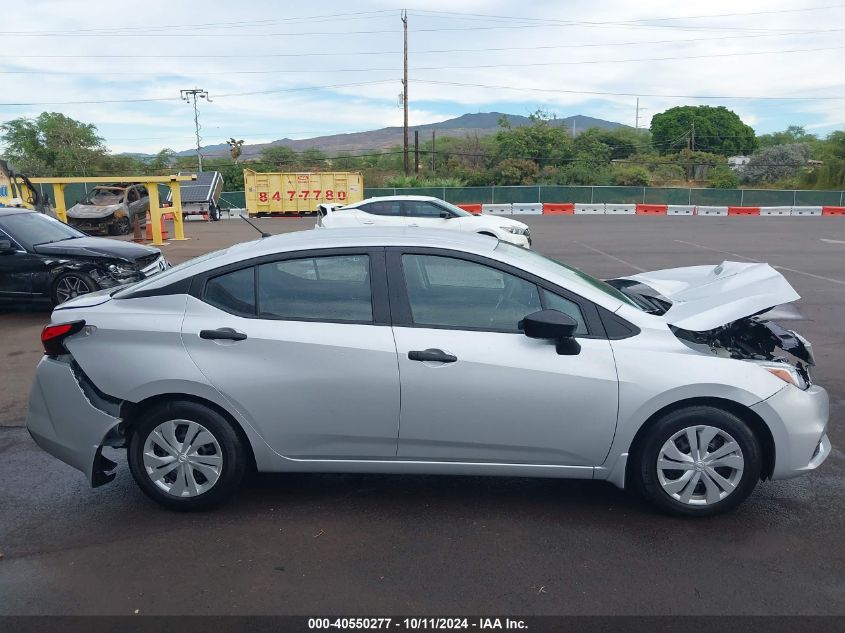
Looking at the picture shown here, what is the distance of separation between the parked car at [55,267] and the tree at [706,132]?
284 feet

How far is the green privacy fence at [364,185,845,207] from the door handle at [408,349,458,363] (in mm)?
34314

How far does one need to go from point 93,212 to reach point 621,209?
2509 centimetres

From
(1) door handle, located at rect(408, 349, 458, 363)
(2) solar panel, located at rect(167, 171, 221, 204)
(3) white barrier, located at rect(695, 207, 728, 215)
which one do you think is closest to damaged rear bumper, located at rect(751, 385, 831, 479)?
(1) door handle, located at rect(408, 349, 458, 363)

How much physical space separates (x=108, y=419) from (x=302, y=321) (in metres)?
1.21

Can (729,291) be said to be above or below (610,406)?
above

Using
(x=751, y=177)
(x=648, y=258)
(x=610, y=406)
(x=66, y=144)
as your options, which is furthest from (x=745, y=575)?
(x=751, y=177)

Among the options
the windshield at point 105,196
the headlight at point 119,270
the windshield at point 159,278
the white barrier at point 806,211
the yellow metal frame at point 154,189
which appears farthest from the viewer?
the white barrier at point 806,211

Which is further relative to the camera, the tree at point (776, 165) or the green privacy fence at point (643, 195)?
the tree at point (776, 165)

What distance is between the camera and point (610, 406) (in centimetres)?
377

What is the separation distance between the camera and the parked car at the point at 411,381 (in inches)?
149

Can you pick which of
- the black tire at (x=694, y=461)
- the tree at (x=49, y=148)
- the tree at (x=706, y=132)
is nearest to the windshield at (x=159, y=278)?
the black tire at (x=694, y=461)

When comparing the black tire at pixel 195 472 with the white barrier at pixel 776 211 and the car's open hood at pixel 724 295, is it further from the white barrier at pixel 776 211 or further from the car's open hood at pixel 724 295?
the white barrier at pixel 776 211

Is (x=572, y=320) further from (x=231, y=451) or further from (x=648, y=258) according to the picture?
(x=648, y=258)

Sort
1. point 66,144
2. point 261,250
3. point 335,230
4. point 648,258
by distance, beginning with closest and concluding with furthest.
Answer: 1. point 261,250
2. point 335,230
3. point 648,258
4. point 66,144
